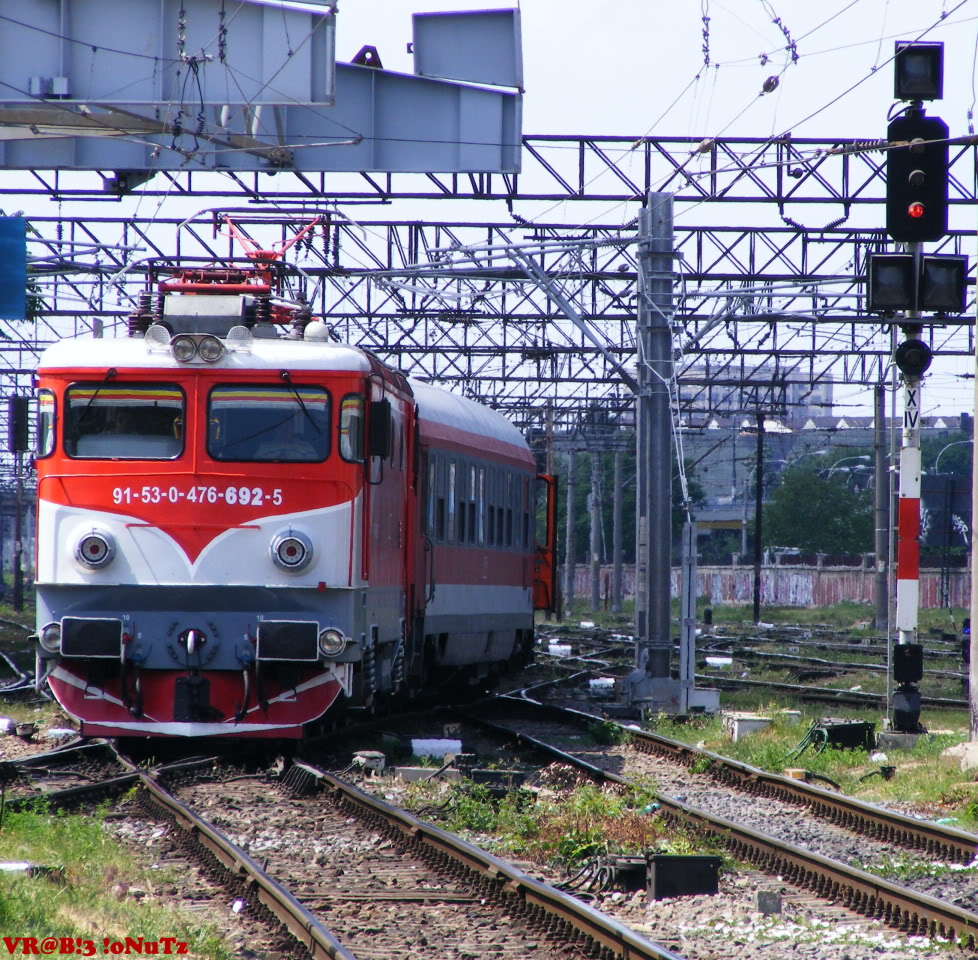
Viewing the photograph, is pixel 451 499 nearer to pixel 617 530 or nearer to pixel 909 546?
pixel 909 546

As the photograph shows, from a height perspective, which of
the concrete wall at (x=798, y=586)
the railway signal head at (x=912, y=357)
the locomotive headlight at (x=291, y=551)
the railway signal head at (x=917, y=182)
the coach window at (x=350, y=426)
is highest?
the railway signal head at (x=917, y=182)

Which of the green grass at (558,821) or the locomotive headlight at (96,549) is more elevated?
the locomotive headlight at (96,549)

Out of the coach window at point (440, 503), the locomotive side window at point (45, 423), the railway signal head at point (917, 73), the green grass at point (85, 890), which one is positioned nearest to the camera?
the green grass at point (85, 890)

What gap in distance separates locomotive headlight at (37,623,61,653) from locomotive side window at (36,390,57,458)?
1387mm

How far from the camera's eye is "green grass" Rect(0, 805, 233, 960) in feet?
23.1

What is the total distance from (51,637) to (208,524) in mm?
1455

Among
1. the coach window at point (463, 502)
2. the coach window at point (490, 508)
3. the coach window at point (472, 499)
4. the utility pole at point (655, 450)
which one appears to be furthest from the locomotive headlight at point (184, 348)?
the utility pole at point (655, 450)

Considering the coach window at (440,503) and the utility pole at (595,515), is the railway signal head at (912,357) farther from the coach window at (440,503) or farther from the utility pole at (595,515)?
the utility pole at (595,515)

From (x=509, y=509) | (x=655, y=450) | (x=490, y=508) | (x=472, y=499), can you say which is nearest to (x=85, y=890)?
(x=472, y=499)

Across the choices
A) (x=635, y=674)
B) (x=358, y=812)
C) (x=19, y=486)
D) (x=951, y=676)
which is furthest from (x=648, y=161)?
(x=19, y=486)

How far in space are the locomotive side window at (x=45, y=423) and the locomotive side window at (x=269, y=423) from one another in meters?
1.24

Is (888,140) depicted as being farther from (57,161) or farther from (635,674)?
(57,161)

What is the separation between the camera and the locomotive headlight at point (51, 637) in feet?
41.5

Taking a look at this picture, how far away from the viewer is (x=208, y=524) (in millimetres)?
12859
